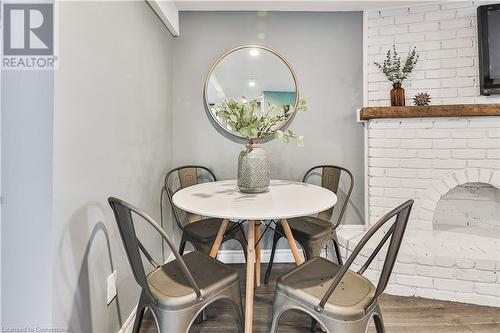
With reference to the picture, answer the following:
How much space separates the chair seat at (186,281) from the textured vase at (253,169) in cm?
50

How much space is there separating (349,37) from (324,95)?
1.88ft

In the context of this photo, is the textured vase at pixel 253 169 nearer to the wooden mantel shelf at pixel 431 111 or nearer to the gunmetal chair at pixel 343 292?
the gunmetal chair at pixel 343 292

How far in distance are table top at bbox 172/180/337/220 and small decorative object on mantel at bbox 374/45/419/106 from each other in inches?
46.2

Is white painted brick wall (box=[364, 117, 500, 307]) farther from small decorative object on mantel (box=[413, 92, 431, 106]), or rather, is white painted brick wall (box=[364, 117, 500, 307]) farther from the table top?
the table top

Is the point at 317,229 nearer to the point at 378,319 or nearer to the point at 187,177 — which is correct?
the point at 378,319

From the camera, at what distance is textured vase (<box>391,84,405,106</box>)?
225 centimetres

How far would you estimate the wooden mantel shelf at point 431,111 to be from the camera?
200 centimetres

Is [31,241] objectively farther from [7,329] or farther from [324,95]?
[324,95]

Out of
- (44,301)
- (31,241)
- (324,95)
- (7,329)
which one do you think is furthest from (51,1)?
(324,95)

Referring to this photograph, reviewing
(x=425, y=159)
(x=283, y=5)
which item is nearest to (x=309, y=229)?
(x=425, y=159)

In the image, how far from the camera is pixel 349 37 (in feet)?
7.92

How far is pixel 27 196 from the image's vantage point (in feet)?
3.06

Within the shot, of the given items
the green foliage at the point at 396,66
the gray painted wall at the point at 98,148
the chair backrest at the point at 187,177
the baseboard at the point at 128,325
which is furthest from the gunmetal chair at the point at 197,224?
the green foliage at the point at 396,66

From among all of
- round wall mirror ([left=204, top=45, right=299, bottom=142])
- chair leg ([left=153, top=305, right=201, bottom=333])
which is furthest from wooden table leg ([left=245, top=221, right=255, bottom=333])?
round wall mirror ([left=204, top=45, right=299, bottom=142])
